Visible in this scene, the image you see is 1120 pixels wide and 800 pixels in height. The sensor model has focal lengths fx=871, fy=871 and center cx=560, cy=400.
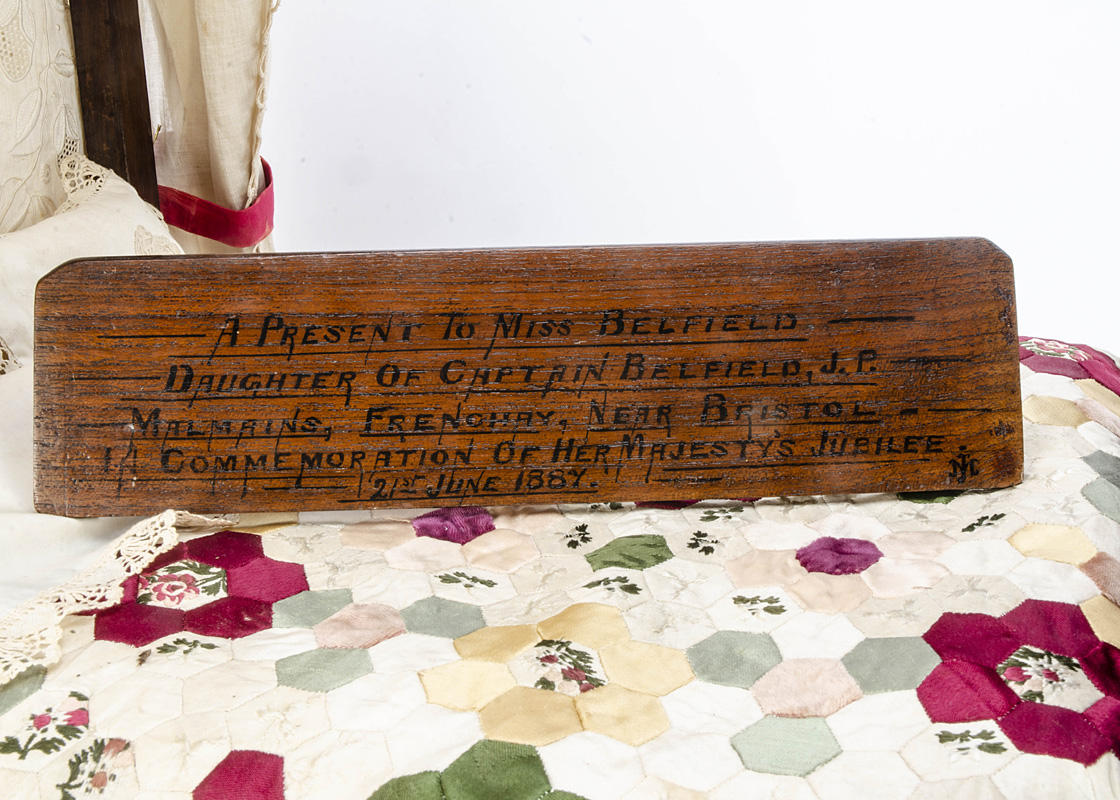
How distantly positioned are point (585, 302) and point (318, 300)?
0.24 m

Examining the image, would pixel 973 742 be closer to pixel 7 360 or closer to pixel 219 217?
pixel 7 360

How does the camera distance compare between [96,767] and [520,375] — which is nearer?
[96,767]

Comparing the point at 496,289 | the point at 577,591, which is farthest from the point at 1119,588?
the point at 496,289

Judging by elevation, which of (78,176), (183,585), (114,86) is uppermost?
(114,86)

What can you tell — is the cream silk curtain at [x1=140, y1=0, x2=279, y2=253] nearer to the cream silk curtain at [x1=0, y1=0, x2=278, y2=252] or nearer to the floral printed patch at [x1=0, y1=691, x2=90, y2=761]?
the cream silk curtain at [x1=0, y1=0, x2=278, y2=252]

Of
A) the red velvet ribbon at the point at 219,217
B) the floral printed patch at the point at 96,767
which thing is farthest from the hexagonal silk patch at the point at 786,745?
the red velvet ribbon at the point at 219,217

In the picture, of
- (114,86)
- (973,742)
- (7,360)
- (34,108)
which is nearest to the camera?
(973,742)

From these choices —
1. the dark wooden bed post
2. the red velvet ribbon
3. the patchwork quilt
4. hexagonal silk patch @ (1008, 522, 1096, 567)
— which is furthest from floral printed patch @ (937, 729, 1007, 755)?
the dark wooden bed post

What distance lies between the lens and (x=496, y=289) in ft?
2.57

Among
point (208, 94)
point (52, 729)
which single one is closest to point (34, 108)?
point (208, 94)

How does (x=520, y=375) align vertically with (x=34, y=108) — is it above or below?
below

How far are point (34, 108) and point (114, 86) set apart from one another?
0.13 m

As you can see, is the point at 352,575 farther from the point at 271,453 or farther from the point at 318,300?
the point at 318,300

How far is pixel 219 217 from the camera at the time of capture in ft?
3.87
